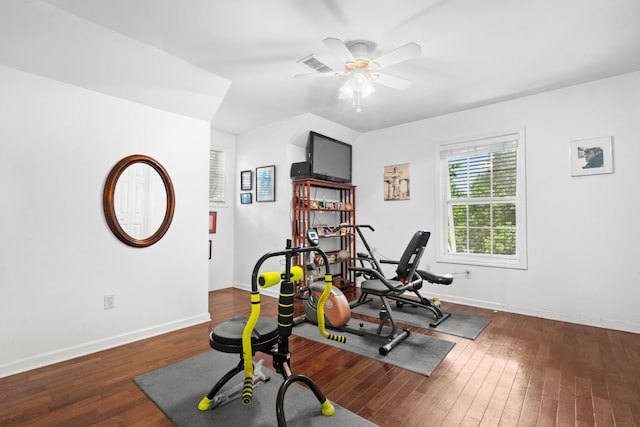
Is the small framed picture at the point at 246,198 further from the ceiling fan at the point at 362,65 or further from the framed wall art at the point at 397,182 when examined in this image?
the ceiling fan at the point at 362,65

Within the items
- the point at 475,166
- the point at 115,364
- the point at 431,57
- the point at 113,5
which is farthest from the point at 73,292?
the point at 475,166

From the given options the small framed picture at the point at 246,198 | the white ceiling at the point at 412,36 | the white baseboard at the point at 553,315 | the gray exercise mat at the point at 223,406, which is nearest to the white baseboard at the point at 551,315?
the white baseboard at the point at 553,315

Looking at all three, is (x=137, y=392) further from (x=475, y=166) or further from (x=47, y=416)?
(x=475, y=166)

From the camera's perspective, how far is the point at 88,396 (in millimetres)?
1990

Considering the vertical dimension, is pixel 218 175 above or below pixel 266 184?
above

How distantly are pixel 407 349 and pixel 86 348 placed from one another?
2864 millimetres

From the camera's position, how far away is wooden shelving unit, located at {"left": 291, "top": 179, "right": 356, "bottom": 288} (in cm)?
451

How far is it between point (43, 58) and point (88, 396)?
2575 mm

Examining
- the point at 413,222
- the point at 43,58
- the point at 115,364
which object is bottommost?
the point at 115,364

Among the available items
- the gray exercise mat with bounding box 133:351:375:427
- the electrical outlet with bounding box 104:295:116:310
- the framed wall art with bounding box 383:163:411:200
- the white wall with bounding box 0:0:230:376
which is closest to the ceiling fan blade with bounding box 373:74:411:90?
the white wall with bounding box 0:0:230:376

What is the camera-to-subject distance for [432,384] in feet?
6.94

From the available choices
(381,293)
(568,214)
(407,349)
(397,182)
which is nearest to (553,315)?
(568,214)

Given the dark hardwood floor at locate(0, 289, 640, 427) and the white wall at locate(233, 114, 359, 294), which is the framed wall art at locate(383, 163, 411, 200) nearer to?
the white wall at locate(233, 114, 359, 294)

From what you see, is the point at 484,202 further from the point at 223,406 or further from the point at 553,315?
the point at 223,406
